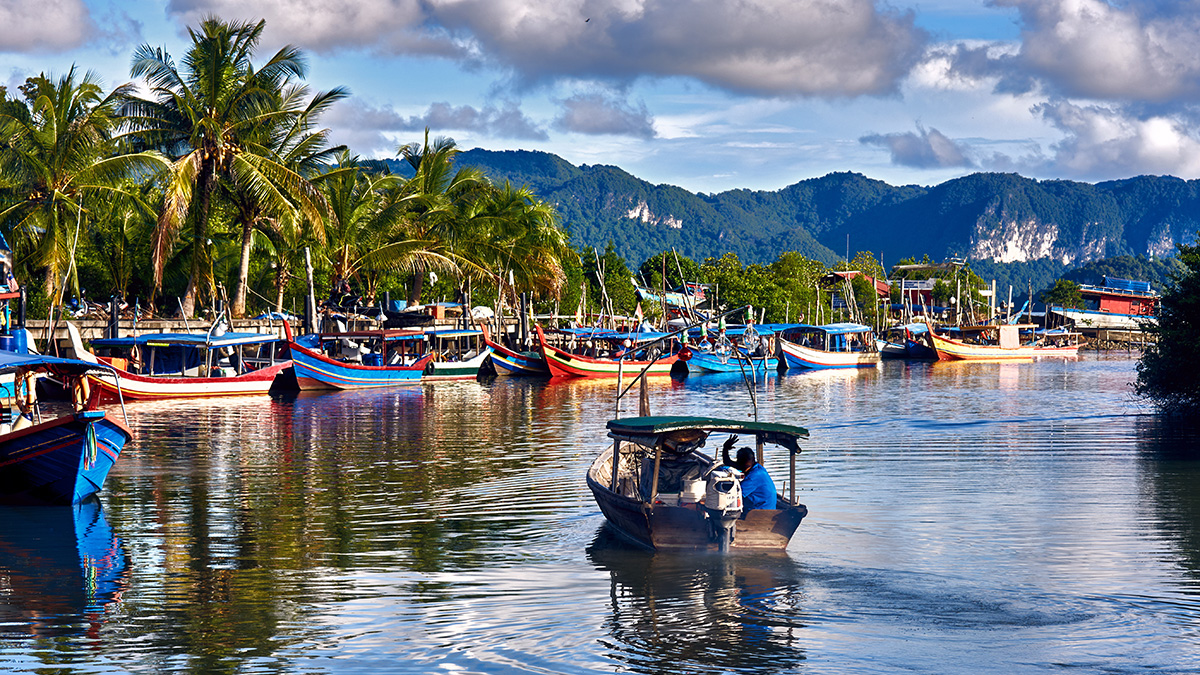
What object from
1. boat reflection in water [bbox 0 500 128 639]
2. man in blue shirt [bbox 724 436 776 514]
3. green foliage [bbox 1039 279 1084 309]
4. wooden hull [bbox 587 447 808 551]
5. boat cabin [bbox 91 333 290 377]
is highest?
green foliage [bbox 1039 279 1084 309]

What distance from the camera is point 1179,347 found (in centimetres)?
2892

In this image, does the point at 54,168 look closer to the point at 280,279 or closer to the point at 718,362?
the point at 280,279

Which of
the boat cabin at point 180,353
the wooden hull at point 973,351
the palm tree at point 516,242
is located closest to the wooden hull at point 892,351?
the wooden hull at point 973,351

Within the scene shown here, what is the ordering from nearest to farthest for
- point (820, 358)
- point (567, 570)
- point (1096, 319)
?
point (567, 570) < point (820, 358) < point (1096, 319)

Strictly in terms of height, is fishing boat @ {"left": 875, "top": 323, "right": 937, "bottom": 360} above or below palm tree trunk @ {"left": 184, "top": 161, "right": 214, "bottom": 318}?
below

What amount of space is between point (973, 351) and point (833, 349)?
13.5m

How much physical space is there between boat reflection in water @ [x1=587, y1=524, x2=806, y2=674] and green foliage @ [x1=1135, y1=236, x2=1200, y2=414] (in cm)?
1910

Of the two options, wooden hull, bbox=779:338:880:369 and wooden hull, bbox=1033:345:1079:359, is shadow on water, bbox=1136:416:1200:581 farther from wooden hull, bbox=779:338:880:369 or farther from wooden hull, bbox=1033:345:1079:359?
wooden hull, bbox=1033:345:1079:359

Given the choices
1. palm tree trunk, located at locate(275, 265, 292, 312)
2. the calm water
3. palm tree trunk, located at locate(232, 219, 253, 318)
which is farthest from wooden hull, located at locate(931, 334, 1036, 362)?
the calm water

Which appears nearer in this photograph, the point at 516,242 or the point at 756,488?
the point at 756,488

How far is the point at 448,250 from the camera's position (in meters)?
50.2

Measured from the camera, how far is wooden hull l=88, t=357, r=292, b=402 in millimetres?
35309

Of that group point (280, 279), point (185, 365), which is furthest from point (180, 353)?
point (280, 279)

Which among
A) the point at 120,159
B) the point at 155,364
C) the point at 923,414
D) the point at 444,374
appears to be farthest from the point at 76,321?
the point at 923,414
